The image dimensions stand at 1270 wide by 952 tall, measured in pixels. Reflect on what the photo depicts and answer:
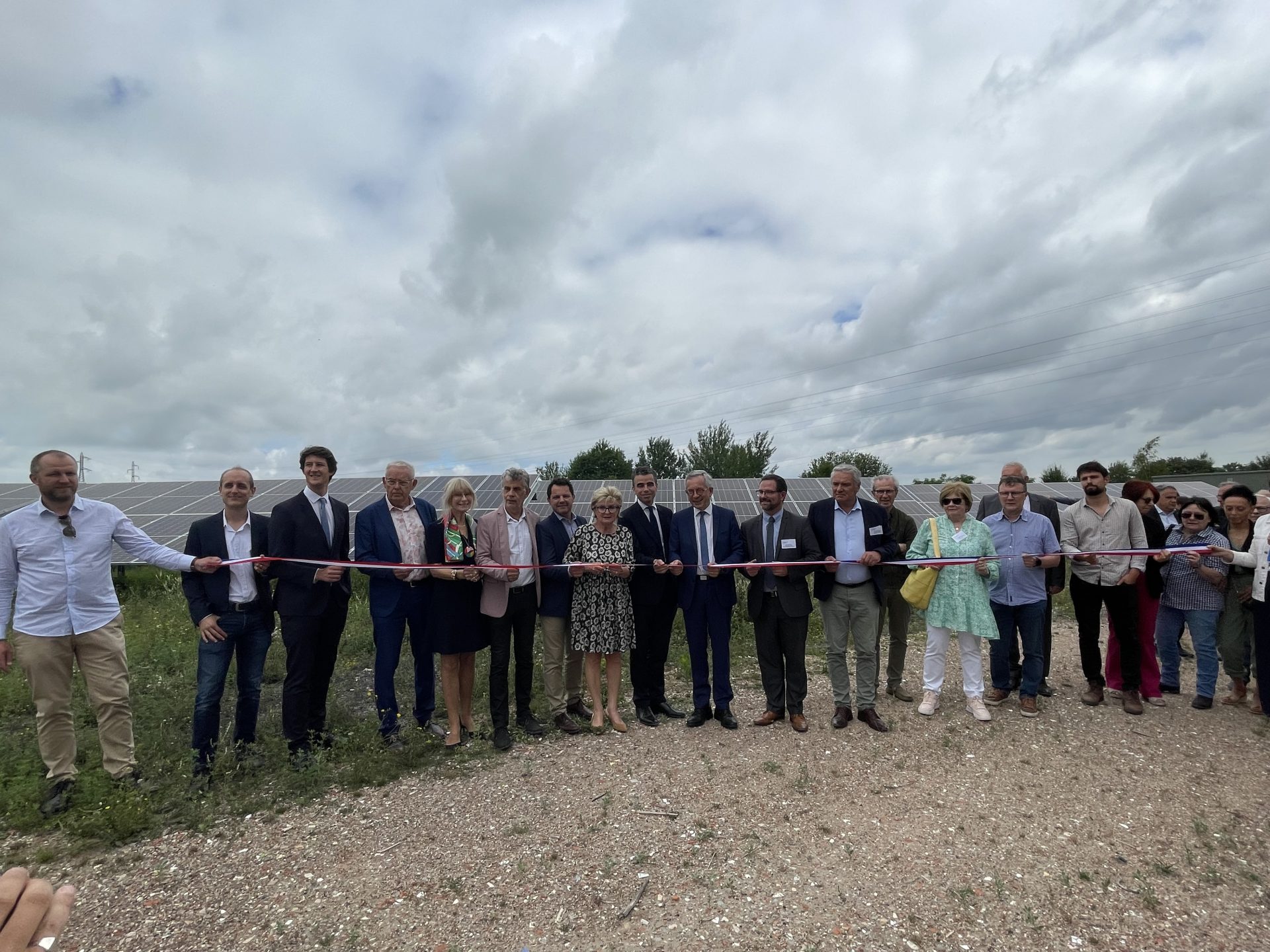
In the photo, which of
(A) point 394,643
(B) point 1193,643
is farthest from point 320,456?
(B) point 1193,643

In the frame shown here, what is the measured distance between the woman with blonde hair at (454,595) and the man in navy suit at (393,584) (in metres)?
0.13

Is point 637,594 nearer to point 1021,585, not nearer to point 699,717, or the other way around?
point 699,717

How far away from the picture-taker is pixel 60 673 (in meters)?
4.16

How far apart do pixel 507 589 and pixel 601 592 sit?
0.78 m

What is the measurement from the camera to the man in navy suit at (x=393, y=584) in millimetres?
5027

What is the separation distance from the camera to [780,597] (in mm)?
5234

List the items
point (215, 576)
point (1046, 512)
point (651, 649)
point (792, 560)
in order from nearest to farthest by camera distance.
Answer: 1. point (215, 576)
2. point (792, 560)
3. point (651, 649)
4. point (1046, 512)

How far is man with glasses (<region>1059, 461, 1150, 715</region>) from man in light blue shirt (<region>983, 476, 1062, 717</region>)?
275 millimetres

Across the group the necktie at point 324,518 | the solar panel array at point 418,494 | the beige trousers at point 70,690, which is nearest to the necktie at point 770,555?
the necktie at point 324,518

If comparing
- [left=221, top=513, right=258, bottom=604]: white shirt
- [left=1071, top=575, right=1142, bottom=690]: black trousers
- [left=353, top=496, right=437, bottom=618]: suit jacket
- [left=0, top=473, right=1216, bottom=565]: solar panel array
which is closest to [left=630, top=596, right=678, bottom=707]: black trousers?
[left=353, top=496, right=437, bottom=618]: suit jacket

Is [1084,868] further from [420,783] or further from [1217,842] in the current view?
[420,783]

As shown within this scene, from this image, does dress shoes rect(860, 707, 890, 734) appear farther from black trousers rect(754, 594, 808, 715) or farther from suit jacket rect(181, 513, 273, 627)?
suit jacket rect(181, 513, 273, 627)

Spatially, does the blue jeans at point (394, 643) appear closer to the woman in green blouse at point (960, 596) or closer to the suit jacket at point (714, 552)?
the suit jacket at point (714, 552)

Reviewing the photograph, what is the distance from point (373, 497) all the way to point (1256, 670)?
1691cm
